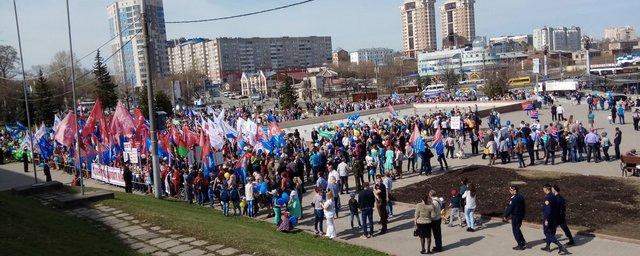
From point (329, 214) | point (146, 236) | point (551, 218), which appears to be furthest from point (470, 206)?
→ point (146, 236)

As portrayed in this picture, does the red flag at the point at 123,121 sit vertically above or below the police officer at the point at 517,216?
above

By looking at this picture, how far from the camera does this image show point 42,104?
221ft

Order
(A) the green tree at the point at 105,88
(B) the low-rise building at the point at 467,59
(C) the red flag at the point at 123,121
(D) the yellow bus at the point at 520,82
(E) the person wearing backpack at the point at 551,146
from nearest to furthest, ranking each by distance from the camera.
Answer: (E) the person wearing backpack at the point at 551,146
(C) the red flag at the point at 123,121
(A) the green tree at the point at 105,88
(D) the yellow bus at the point at 520,82
(B) the low-rise building at the point at 467,59

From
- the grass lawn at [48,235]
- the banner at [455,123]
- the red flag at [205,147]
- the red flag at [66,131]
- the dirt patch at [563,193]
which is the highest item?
the red flag at [66,131]

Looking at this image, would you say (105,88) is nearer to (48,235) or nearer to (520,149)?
(520,149)

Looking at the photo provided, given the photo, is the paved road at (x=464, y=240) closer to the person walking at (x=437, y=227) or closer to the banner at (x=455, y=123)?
the person walking at (x=437, y=227)

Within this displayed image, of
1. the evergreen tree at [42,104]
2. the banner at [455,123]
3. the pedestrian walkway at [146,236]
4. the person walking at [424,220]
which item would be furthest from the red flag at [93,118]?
the evergreen tree at [42,104]

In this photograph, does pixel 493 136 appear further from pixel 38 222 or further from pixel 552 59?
pixel 552 59

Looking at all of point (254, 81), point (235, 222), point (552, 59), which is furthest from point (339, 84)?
point (235, 222)

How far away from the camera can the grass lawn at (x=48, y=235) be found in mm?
10289

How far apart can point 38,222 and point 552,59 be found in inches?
8001

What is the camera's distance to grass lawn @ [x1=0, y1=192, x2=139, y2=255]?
10289 mm

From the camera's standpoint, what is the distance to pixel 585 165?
21.6 m

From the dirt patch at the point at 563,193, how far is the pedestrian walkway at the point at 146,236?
7748 mm
